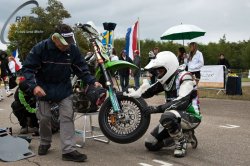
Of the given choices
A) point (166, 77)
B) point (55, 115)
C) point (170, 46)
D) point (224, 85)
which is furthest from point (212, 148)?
point (170, 46)

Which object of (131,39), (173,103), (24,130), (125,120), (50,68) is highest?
(131,39)

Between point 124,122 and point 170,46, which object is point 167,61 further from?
point 170,46

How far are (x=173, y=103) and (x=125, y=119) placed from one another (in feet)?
2.15

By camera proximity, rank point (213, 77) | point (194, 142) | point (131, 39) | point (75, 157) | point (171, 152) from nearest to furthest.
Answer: point (75, 157) → point (171, 152) → point (194, 142) → point (213, 77) → point (131, 39)

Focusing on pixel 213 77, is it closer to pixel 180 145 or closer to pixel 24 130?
pixel 24 130

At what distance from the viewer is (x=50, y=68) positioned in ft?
16.5

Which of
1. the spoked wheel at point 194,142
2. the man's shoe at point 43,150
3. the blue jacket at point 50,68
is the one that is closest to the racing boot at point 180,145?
the spoked wheel at point 194,142

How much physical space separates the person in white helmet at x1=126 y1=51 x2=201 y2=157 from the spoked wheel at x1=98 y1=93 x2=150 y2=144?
111mm

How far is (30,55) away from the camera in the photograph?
16.4ft

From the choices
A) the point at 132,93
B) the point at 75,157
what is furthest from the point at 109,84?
the point at 75,157

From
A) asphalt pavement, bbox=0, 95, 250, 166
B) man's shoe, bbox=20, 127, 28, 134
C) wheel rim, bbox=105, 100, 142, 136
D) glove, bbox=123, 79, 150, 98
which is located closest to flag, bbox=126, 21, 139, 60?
asphalt pavement, bbox=0, 95, 250, 166

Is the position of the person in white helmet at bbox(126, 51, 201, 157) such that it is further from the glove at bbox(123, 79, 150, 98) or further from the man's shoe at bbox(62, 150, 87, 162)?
the man's shoe at bbox(62, 150, 87, 162)

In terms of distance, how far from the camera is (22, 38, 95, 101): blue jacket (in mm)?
4996

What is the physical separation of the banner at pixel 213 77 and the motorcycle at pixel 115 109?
9415mm
